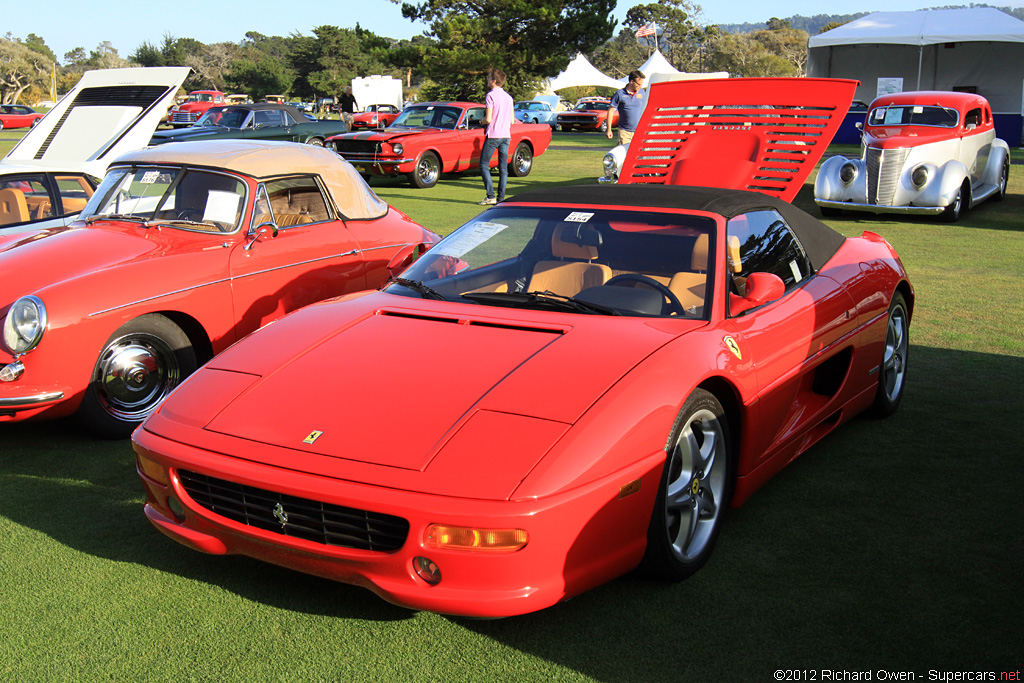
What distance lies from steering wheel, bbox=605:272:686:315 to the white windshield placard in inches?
27.2

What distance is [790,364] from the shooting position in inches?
143

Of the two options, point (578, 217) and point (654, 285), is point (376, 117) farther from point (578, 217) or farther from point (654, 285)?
point (654, 285)

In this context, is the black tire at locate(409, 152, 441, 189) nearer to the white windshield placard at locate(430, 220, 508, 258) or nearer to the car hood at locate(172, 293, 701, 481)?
the white windshield placard at locate(430, 220, 508, 258)

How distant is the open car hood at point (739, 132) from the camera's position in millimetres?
5949

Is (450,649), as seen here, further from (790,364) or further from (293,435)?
(790,364)

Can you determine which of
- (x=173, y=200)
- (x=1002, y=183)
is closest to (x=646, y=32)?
(x=1002, y=183)

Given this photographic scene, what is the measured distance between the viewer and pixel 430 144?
16734 mm

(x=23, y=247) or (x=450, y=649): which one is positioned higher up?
(x=23, y=247)

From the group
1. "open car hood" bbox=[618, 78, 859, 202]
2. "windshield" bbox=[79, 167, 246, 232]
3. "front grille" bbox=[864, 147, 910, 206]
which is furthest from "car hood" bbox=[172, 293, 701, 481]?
"front grille" bbox=[864, 147, 910, 206]

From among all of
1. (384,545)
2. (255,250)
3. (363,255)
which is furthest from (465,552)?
(363,255)

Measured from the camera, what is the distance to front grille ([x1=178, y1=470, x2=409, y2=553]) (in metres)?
2.54

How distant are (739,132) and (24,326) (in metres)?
4.64

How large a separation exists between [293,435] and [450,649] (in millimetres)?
819

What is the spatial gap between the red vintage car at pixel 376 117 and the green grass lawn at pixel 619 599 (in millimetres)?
20723
